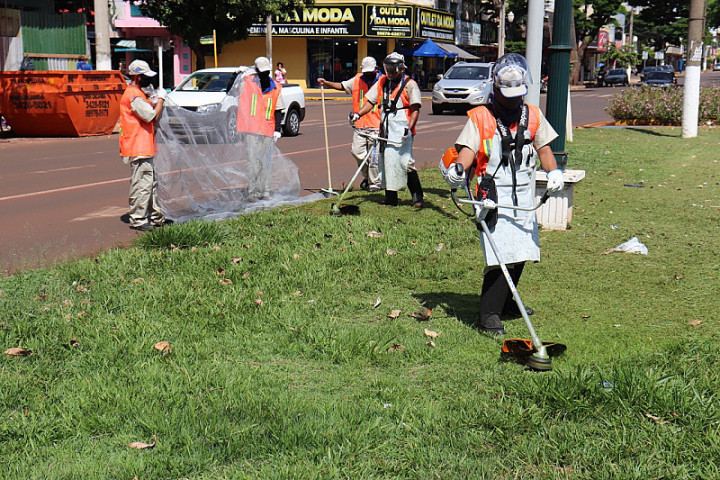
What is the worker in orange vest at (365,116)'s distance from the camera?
10.2 metres

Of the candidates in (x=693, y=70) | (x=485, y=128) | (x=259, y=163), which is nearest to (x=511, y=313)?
(x=485, y=128)

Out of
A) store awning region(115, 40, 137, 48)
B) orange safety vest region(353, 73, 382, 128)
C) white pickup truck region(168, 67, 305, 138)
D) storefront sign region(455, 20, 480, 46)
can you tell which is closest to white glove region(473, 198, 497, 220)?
orange safety vest region(353, 73, 382, 128)

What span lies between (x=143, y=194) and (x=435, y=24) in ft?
151

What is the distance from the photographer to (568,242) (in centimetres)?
804

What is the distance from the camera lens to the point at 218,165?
390 inches

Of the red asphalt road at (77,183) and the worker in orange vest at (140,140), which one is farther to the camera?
the worker in orange vest at (140,140)

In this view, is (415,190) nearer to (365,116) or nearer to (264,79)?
(365,116)

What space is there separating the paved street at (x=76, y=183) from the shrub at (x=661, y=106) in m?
4.63

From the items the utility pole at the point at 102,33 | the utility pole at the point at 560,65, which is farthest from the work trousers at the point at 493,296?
the utility pole at the point at 102,33

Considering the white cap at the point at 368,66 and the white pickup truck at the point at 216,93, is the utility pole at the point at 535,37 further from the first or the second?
the white pickup truck at the point at 216,93

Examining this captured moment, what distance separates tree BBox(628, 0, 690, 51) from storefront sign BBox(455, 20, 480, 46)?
49.2 ft

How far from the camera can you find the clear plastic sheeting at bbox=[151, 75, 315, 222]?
364 inches

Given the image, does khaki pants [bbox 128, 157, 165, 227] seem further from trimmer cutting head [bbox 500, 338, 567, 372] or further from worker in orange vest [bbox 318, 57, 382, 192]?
trimmer cutting head [bbox 500, 338, 567, 372]

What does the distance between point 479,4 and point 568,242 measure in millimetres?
58467
